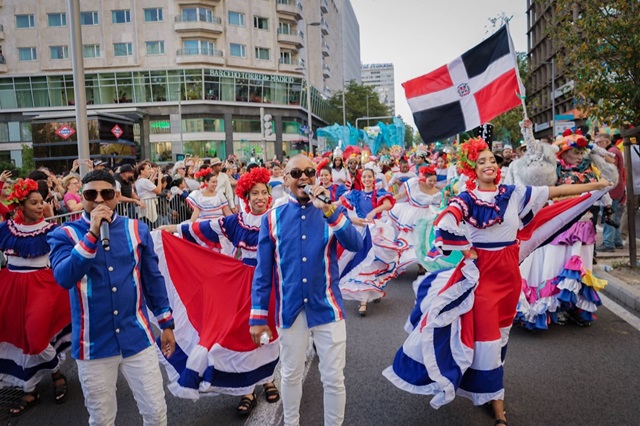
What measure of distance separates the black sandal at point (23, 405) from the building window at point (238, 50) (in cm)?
5425

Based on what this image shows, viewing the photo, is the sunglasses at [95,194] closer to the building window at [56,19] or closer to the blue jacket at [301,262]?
the blue jacket at [301,262]

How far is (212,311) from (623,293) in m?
5.64

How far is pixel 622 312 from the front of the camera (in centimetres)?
701

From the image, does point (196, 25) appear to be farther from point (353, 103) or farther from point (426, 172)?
point (426, 172)

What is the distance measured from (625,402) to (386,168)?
14065 mm

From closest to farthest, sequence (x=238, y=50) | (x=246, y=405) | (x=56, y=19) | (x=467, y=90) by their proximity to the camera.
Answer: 1. (x=246, y=405)
2. (x=467, y=90)
3. (x=56, y=19)
4. (x=238, y=50)

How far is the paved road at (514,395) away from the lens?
4391 mm

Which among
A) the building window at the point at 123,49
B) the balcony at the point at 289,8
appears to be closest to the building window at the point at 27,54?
the building window at the point at 123,49

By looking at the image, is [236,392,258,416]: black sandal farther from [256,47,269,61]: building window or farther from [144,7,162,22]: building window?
[256,47,269,61]: building window

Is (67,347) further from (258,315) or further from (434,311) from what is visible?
(434,311)

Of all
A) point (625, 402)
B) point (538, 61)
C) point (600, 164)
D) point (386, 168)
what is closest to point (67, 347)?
point (625, 402)

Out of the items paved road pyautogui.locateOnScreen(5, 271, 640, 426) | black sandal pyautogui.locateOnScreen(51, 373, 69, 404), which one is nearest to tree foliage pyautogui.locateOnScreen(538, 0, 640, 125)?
paved road pyautogui.locateOnScreen(5, 271, 640, 426)

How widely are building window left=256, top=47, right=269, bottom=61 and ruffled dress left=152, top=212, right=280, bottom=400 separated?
181 feet

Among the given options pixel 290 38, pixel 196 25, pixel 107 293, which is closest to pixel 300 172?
pixel 107 293
